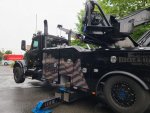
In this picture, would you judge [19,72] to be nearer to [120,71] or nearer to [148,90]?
[120,71]

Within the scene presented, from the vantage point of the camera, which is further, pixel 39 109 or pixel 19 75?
pixel 19 75

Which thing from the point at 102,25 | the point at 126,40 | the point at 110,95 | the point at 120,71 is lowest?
the point at 110,95

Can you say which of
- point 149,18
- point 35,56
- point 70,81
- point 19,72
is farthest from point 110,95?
point 19,72

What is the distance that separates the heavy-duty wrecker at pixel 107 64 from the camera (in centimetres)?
462

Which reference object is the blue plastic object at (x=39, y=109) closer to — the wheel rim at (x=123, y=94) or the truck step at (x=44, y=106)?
the truck step at (x=44, y=106)

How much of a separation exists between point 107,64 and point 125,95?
88 cm

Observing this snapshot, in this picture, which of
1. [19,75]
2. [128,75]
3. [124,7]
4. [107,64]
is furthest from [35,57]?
[124,7]

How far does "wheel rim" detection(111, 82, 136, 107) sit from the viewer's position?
4.74 metres

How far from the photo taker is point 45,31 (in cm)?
862

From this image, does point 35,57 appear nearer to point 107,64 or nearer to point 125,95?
point 107,64

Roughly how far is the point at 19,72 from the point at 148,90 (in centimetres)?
625

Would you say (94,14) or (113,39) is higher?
(94,14)

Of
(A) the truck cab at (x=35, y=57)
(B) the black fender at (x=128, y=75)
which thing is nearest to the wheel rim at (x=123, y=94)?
(B) the black fender at (x=128, y=75)

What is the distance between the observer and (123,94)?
16.0ft
